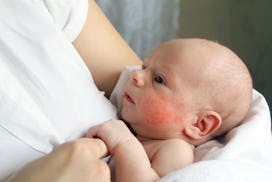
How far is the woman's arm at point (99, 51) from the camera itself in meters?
1.03

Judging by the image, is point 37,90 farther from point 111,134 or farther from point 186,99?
point 186,99

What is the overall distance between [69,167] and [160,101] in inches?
9.5

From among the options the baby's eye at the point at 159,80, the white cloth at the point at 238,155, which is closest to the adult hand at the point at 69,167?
the white cloth at the point at 238,155

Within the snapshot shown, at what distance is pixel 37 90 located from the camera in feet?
2.63

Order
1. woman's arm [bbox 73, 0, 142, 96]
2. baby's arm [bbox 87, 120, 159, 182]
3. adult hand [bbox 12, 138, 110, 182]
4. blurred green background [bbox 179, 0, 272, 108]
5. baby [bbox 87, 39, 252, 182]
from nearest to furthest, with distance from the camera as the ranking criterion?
adult hand [bbox 12, 138, 110, 182] < baby's arm [bbox 87, 120, 159, 182] < baby [bbox 87, 39, 252, 182] < woman's arm [bbox 73, 0, 142, 96] < blurred green background [bbox 179, 0, 272, 108]

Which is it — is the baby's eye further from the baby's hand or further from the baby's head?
the baby's hand

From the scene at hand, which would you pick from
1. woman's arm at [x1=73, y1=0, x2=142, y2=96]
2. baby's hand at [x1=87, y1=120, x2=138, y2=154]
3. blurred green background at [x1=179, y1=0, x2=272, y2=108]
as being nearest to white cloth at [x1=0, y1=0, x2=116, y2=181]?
baby's hand at [x1=87, y1=120, x2=138, y2=154]

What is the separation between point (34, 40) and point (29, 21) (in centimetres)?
4

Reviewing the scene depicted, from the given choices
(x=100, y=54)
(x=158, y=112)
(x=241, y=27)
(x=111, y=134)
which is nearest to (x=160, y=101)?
(x=158, y=112)

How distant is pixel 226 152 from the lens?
2.68 ft

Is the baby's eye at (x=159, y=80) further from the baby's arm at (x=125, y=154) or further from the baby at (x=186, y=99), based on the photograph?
the baby's arm at (x=125, y=154)

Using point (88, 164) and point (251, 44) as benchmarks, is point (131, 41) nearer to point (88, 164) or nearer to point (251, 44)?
point (251, 44)

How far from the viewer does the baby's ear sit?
0.88m

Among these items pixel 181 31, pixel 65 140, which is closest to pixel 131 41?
pixel 181 31
